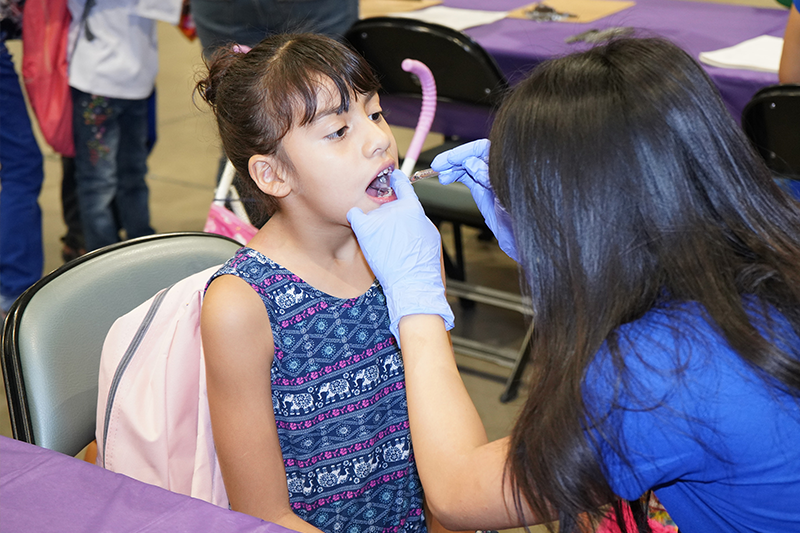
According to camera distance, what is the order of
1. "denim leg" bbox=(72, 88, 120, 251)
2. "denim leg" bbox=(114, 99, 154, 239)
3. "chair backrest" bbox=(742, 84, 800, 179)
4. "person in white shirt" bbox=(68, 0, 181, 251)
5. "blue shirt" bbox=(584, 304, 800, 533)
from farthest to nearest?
1. "denim leg" bbox=(114, 99, 154, 239)
2. "denim leg" bbox=(72, 88, 120, 251)
3. "person in white shirt" bbox=(68, 0, 181, 251)
4. "chair backrest" bbox=(742, 84, 800, 179)
5. "blue shirt" bbox=(584, 304, 800, 533)

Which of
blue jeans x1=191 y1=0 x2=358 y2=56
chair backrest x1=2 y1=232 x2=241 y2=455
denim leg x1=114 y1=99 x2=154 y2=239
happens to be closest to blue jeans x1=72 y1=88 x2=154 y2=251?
denim leg x1=114 y1=99 x2=154 y2=239

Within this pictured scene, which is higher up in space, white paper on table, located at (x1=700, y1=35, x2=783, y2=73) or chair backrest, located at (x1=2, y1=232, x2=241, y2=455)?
white paper on table, located at (x1=700, y1=35, x2=783, y2=73)

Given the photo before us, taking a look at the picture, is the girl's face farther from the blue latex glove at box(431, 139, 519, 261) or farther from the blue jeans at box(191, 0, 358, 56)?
the blue jeans at box(191, 0, 358, 56)

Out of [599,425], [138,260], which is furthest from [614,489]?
[138,260]

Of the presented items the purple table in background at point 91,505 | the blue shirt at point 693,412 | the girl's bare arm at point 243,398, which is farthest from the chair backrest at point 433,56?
the purple table in background at point 91,505

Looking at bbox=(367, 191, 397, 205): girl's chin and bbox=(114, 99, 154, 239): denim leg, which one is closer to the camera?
bbox=(367, 191, 397, 205): girl's chin

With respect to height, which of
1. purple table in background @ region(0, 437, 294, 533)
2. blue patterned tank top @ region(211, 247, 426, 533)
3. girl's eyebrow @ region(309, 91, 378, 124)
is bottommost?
blue patterned tank top @ region(211, 247, 426, 533)

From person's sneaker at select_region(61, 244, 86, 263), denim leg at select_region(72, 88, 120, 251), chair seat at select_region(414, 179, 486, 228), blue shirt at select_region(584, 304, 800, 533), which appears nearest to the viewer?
blue shirt at select_region(584, 304, 800, 533)

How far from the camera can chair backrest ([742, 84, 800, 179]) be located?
1.75 metres

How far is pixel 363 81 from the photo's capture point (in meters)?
1.09

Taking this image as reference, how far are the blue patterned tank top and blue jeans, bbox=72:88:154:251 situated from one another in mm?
1641

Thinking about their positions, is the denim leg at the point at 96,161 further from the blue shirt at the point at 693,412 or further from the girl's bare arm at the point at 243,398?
the blue shirt at the point at 693,412

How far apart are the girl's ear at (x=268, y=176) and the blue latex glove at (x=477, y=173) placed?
22cm

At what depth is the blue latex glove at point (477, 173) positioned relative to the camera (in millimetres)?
1103
